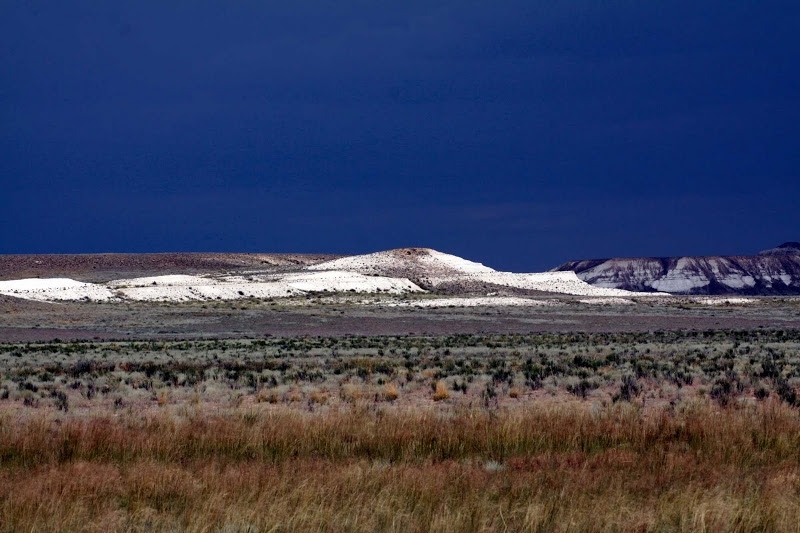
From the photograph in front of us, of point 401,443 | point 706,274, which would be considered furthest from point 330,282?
point 401,443

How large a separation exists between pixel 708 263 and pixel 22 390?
148996 millimetres

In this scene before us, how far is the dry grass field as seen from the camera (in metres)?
7.75

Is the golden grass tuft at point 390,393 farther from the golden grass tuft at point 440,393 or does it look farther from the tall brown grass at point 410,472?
the tall brown grass at point 410,472

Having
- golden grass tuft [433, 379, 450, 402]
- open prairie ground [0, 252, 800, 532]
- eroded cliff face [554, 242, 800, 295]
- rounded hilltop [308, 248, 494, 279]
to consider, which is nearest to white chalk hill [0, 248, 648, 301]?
rounded hilltop [308, 248, 494, 279]

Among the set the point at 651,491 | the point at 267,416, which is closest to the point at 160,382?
the point at 267,416

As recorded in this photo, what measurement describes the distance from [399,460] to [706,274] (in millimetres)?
151856

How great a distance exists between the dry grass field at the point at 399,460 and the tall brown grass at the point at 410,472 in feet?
0.08

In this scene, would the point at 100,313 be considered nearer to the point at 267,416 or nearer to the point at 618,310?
the point at 618,310

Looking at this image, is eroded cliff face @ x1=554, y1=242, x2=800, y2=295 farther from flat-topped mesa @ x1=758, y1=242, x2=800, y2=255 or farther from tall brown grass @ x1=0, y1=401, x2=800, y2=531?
tall brown grass @ x1=0, y1=401, x2=800, y2=531

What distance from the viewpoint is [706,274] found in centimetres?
15362

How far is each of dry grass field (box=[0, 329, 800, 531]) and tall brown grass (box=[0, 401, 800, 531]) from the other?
26mm

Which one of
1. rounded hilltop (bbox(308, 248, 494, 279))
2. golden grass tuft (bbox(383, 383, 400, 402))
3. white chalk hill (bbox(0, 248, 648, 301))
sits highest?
rounded hilltop (bbox(308, 248, 494, 279))

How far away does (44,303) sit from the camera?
7231 cm

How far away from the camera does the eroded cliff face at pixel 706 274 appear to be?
150750mm
